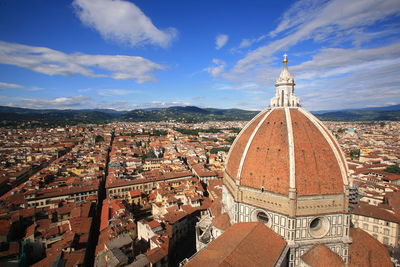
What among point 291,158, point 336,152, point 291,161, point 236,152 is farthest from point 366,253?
point 236,152

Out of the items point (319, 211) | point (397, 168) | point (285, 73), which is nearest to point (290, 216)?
point (319, 211)

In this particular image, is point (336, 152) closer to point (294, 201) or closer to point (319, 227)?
point (294, 201)

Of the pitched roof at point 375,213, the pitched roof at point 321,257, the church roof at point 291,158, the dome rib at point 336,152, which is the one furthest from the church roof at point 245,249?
the pitched roof at point 375,213

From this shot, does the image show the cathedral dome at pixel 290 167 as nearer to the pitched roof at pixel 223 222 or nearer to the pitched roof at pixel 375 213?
the pitched roof at pixel 223 222

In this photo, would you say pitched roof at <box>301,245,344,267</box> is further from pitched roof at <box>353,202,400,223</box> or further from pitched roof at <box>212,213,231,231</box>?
pitched roof at <box>353,202,400,223</box>

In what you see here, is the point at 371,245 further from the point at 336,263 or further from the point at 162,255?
the point at 162,255

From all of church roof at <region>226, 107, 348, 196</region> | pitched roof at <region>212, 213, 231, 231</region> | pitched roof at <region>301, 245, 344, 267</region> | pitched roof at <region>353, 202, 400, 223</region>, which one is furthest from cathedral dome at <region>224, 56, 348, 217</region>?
pitched roof at <region>353, 202, 400, 223</region>
